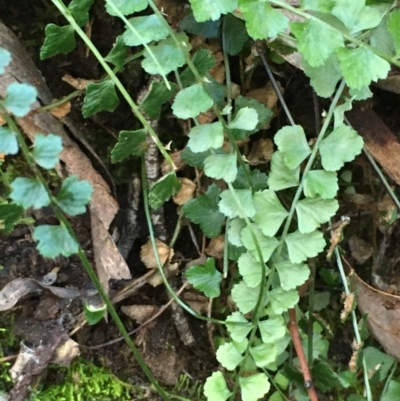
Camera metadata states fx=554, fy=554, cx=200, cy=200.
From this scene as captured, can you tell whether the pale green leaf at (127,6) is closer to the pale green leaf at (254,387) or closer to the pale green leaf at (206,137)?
the pale green leaf at (206,137)

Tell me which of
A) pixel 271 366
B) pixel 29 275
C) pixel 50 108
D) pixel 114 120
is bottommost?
pixel 271 366

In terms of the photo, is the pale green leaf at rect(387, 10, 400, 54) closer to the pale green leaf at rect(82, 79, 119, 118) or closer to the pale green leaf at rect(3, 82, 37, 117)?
the pale green leaf at rect(82, 79, 119, 118)

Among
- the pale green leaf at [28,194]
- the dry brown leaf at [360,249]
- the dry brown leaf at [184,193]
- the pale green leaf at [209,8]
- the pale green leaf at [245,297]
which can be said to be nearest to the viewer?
the pale green leaf at [28,194]

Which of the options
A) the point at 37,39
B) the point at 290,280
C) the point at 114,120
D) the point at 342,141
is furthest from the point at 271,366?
the point at 37,39

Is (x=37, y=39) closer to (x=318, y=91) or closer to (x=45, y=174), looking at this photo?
(x=45, y=174)

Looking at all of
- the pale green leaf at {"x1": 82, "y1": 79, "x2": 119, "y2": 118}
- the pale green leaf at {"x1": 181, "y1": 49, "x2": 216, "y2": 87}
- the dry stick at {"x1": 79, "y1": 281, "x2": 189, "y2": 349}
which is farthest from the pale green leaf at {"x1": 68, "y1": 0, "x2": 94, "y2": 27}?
the dry stick at {"x1": 79, "y1": 281, "x2": 189, "y2": 349}

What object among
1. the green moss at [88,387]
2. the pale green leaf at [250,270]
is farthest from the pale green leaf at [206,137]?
the green moss at [88,387]

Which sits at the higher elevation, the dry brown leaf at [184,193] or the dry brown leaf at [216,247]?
the dry brown leaf at [184,193]

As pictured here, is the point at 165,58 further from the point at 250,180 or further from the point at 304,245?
the point at 304,245
